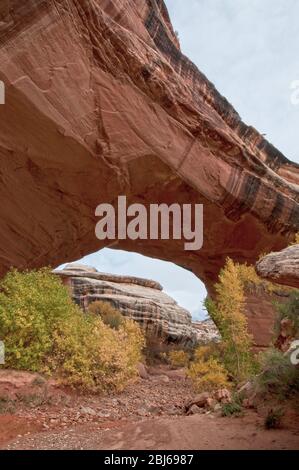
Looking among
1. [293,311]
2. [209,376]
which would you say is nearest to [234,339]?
[209,376]

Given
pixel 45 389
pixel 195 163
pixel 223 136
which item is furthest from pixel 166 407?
pixel 223 136

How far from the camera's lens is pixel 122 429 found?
7.34 meters

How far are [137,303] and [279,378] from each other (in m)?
20.1

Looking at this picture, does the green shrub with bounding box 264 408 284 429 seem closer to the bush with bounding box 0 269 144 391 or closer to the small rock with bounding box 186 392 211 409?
the small rock with bounding box 186 392 211 409

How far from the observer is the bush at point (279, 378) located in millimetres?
7566

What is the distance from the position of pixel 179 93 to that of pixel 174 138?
1487 mm

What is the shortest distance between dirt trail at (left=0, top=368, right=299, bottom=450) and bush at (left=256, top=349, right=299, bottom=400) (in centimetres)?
61

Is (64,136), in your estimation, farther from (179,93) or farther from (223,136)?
(223,136)

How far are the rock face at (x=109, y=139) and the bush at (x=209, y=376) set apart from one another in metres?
5.76

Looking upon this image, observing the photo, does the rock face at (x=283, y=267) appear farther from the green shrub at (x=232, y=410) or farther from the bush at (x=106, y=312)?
the bush at (x=106, y=312)

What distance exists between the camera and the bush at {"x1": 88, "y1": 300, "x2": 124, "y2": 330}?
2329cm

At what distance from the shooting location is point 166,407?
11.0 m

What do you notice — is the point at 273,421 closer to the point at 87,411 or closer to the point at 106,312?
the point at 87,411

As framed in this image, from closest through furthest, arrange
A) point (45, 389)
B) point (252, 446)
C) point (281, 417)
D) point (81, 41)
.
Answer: point (252, 446) < point (281, 417) < point (45, 389) < point (81, 41)
